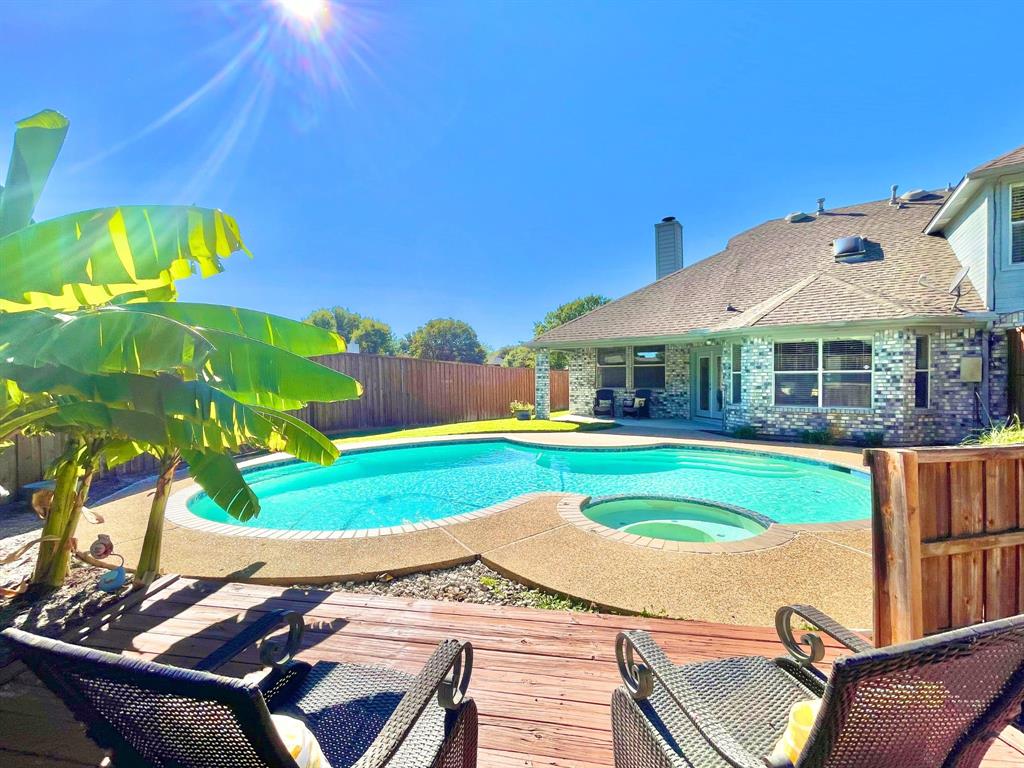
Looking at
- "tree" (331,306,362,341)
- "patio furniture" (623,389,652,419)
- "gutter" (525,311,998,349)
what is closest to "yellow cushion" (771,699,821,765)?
"gutter" (525,311,998,349)

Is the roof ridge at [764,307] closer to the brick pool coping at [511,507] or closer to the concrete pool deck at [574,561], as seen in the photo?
the brick pool coping at [511,507]

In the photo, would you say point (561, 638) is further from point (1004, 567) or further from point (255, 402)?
point (255, 402)

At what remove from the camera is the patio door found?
14.2 m

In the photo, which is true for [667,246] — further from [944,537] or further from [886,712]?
[886,712]

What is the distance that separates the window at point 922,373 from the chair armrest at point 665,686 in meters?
12.2

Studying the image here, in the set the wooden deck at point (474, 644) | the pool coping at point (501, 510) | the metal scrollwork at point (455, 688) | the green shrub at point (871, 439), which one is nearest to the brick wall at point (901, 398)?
the green shrub at point (871, 439)

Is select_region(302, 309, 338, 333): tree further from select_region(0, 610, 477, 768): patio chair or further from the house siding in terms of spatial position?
select_region(0, 610, 477, 768): patio chair

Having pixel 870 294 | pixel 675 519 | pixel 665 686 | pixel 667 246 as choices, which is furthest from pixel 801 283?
pixel 665 686

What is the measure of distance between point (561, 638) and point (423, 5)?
36.6 feet

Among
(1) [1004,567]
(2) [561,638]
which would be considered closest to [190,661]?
(2) [561,638]

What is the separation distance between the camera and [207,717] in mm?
925

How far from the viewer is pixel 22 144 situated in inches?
118

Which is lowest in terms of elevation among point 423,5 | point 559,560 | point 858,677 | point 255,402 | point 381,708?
point 559,560

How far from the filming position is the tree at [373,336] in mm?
43844
